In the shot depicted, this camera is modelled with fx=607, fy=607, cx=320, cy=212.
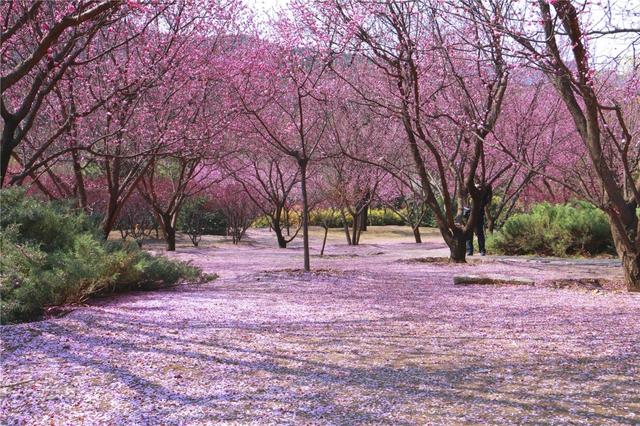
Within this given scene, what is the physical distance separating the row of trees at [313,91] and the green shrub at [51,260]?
1286 mm

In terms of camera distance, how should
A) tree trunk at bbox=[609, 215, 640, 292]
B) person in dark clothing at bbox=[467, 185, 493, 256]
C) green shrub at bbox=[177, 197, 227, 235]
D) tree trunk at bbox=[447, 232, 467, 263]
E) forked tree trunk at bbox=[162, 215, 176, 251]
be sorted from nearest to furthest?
tree trunk at bbox=[609, 215, 640, 292], tree trunk at bbox=[447, 232, 467, 263], person in dark clothing at bbox=[467, 185, 493, 256], forked tree trunk at bbox=[162, 215, 176, 251], green shrub at bbox=[177, 197, 227, 235]

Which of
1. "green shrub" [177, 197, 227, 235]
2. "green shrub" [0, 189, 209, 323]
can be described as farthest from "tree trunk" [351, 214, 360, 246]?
"green shrub" [0, 189, 209, 323]

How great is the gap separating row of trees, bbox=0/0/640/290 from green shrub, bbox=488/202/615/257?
1.10 m

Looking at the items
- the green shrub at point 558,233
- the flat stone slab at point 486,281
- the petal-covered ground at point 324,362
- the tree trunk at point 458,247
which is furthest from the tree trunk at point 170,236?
the petal-covered ground at point 324,362

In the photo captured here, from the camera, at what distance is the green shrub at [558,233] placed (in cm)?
1277

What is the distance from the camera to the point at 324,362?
11.8ft

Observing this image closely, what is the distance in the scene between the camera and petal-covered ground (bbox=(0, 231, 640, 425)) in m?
2.74

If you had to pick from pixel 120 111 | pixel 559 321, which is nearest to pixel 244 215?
pixel 120 111

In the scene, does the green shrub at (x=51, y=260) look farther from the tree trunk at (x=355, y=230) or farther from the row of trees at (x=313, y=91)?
the tree trunk at (x=355, y=230)

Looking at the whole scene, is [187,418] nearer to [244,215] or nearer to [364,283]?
[364,283]

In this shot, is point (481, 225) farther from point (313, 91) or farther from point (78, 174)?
point (78, 174)

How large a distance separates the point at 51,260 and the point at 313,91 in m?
6.68

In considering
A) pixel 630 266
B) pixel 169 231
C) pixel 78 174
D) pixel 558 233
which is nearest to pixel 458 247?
pixel 558 233

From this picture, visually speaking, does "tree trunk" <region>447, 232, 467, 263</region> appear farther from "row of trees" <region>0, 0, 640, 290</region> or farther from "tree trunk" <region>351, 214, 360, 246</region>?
"tree trunk" <region>351, 214, 360, 246</region>
